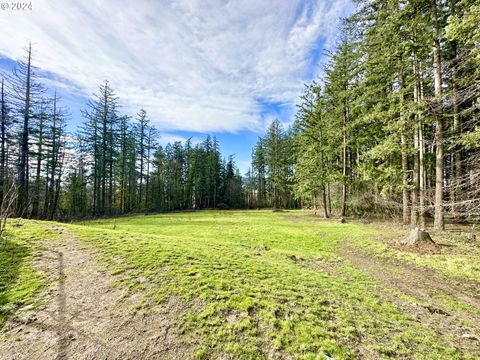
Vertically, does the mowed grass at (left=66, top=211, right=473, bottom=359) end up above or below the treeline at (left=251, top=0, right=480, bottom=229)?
below

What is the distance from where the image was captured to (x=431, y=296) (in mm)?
4438

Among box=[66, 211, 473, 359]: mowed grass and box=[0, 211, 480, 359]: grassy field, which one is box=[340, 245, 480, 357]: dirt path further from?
box=[66, 211, 473, 359]: mowed grass

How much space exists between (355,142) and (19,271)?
18.6m

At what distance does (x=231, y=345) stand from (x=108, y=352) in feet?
4.60

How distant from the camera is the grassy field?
2617 mm

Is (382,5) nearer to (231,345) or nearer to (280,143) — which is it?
(231,345)

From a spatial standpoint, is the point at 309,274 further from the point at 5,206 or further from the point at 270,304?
the point at 5,206

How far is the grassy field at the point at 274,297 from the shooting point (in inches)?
103

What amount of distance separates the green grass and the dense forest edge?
33.4 inches

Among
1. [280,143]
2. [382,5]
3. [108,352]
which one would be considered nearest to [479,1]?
[382,5]

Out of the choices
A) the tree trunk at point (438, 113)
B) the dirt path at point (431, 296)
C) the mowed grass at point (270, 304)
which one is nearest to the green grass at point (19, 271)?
the mowed grass at point (270, 304)

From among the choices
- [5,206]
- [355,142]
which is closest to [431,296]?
[5,206]

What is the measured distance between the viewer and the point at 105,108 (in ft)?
81.0

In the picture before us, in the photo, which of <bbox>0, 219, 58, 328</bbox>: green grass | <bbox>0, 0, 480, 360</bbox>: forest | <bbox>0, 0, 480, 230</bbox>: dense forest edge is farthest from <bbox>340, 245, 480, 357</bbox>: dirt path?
<bbox>0, 219, 58, 328</bbox>: green grass
